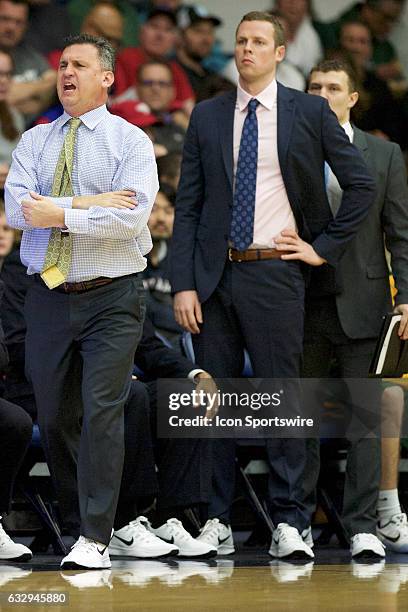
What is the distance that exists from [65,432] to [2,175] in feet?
7.69

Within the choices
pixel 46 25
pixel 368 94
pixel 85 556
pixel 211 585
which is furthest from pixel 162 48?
pixel 211 585

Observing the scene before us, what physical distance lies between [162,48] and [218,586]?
3.89 meters

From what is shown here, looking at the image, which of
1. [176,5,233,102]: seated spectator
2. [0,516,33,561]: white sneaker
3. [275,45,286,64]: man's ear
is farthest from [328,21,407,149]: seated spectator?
[0,516,33,561]: white sneaker

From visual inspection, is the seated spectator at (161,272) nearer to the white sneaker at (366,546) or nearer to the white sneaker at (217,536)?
the white sneaker at (217,536)

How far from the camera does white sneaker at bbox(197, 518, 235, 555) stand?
16.0 ft

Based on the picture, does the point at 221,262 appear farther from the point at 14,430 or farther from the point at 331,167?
the point at 14,430

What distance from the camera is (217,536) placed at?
492 centimetres

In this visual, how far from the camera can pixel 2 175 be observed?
21.3 feet

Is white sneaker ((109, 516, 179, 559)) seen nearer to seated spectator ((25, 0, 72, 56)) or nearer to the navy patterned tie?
the navy patterned tie

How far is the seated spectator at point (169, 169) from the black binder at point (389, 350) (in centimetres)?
185

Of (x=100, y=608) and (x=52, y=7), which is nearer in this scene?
(x=100, y=608)

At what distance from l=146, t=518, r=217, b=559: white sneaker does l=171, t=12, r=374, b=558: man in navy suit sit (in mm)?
83

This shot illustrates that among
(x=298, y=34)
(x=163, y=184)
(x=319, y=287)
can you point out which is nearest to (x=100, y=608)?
(x=319, y=287)

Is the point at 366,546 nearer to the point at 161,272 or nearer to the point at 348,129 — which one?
the point at 348,129
